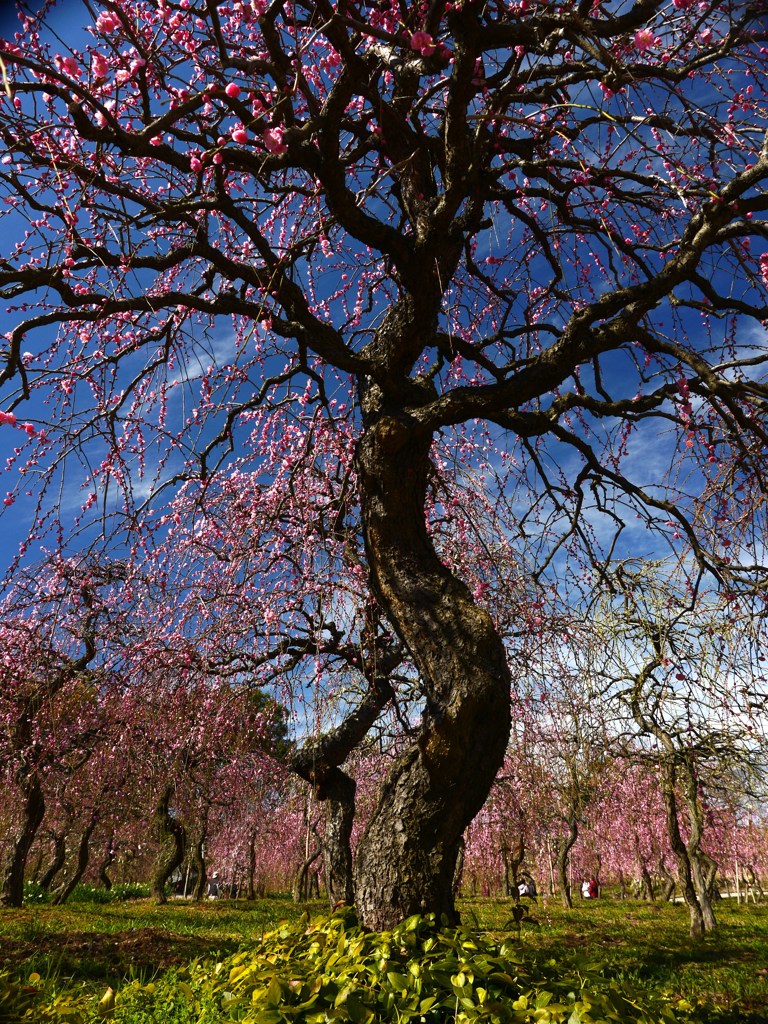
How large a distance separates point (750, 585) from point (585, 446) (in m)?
1.75

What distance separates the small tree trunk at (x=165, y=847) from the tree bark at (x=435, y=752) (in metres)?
13.2

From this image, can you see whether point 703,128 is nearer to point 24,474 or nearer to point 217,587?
point 24,474

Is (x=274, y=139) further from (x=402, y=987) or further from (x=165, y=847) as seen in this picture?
(x=165, y=847)

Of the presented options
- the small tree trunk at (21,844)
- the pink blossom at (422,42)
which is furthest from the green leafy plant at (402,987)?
the small tree trunk at (21,844)

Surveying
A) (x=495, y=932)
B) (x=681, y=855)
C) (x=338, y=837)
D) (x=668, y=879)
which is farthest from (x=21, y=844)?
(x=668, y=879)

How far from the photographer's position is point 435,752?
354 centimetres

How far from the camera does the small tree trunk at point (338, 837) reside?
7758 millimetres

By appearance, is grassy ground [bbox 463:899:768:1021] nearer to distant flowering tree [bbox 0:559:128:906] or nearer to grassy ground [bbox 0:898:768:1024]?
grassy ground [bbox 0:898:768:1024]

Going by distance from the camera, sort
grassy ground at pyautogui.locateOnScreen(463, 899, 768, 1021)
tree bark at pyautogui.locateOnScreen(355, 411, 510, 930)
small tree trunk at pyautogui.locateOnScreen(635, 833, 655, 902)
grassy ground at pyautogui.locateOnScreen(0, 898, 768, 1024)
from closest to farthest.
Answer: tree bark at pyautogui.locateOnScreen(355, 411, 510, 930) → grassy ground at pyautogui.locateOnScreen(0, 898, 768, 1024) → grassy ground at pyautogui.locateOnScreen(463, 899, 768, 1021) → small tree trunk at pyautogui.locateOnScreen(635, 833, 655, 902)

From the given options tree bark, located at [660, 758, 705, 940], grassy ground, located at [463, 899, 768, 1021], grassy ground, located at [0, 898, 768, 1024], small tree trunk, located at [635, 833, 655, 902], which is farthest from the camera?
small tree trunk, located at [635, 833, 655, 902]

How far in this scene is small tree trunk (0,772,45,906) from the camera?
36.6 ft

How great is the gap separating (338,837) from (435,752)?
5.11m

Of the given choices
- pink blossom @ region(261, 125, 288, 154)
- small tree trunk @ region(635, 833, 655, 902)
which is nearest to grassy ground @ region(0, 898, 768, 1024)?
Answer: pink blossom @ region(261, 125, 288, 154)

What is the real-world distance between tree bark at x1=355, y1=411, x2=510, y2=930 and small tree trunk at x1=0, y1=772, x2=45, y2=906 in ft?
32.7
